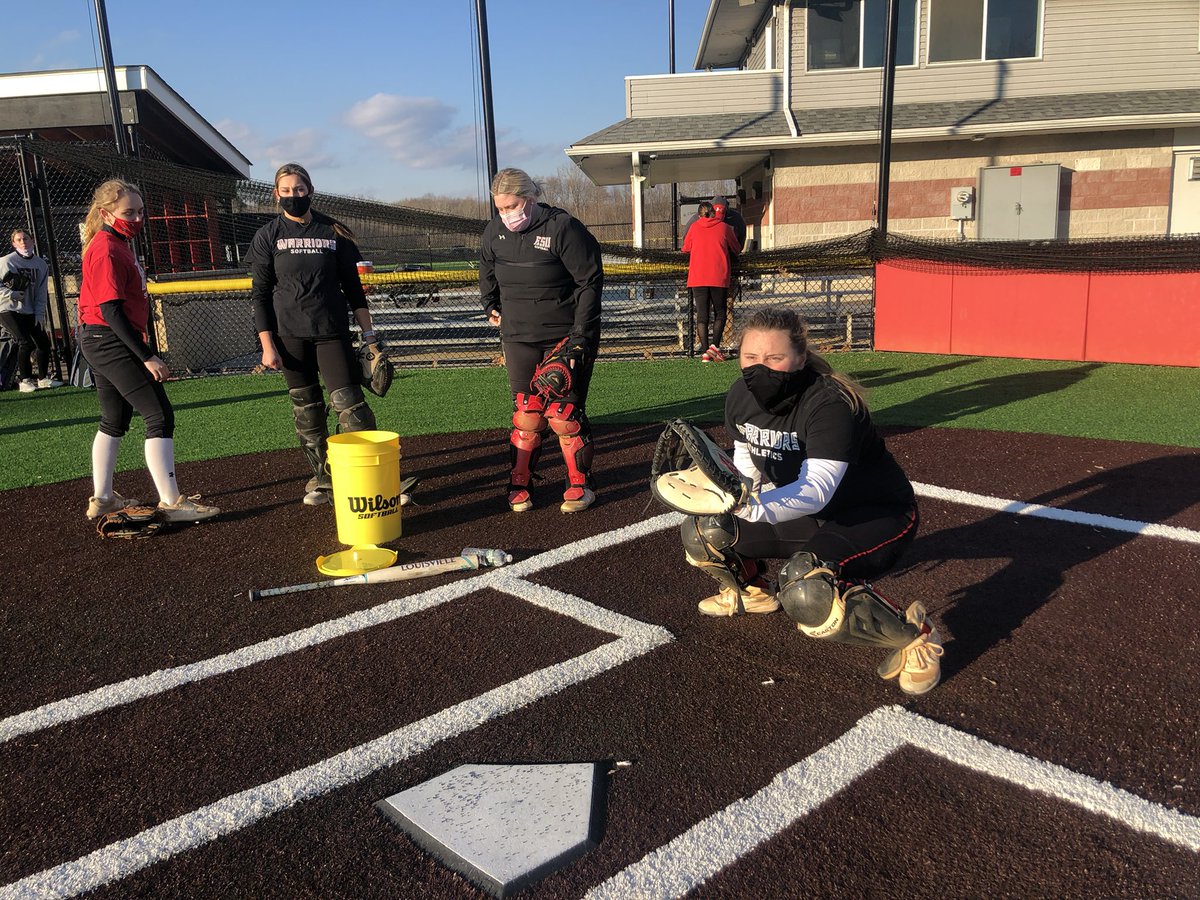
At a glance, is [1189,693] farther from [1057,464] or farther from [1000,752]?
[1057,464]

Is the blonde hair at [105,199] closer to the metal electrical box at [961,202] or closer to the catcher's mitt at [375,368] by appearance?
the catcher's mitt at [375,368]

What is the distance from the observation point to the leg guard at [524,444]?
5668 mm

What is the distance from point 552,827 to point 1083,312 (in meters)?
10.5

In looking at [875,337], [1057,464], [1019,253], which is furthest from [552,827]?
[875,337]

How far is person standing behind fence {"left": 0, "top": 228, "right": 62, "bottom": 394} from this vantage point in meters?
11.4

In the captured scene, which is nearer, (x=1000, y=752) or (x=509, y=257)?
(x=1000, y=752)

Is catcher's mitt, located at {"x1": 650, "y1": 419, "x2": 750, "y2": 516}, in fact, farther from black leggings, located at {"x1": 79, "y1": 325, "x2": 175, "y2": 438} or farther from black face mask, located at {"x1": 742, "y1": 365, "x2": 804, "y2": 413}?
black leggings, located at {"x1": 79, "y1": 325, "x2": 175, "y2": 438}

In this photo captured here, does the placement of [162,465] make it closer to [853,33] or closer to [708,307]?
[708,307]

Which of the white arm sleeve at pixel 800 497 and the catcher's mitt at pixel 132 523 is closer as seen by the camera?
the white arm sleeve at pixel 800 497

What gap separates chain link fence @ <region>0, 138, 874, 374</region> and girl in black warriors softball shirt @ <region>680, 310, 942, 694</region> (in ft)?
31.5

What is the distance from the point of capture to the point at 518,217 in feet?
18.0

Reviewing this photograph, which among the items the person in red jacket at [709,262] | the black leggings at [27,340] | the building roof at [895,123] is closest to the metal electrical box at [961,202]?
the building roof at [895,123]

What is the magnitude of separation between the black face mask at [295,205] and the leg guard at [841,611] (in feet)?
13.1

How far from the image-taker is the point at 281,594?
4305 millimetres
